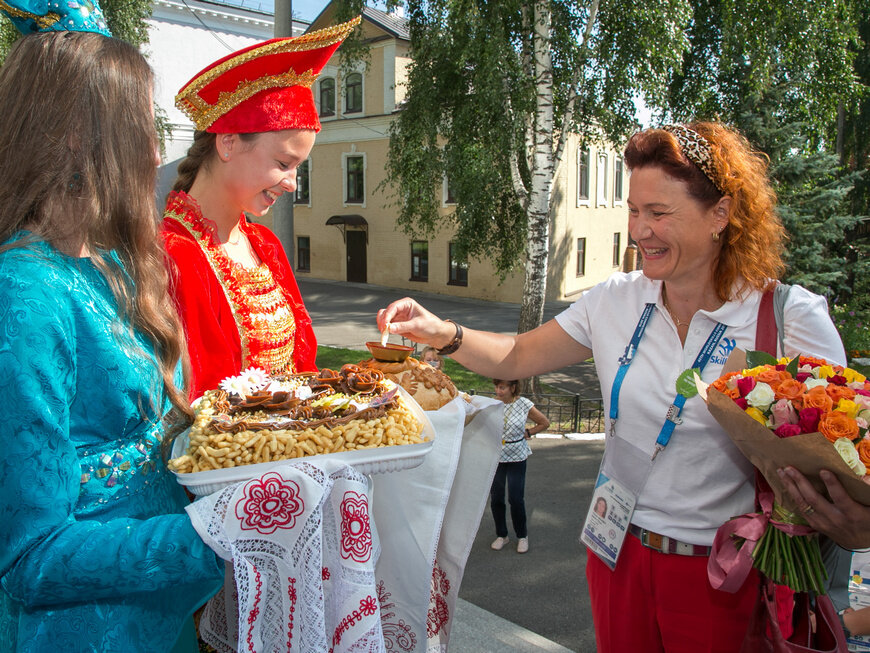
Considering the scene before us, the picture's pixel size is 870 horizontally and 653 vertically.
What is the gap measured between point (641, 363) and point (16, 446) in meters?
1.83

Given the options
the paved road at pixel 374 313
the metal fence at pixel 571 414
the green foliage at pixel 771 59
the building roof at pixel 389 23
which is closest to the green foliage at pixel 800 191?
the green foliage at pixel 771 59

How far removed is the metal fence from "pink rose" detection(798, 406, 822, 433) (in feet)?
21.7

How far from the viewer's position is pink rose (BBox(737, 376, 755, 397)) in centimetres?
186

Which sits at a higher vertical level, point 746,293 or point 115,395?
point 746,293

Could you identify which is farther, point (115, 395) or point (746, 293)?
point (746, 293)

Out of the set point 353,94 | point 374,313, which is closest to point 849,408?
point 374,313

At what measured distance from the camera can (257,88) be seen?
6.96 feet

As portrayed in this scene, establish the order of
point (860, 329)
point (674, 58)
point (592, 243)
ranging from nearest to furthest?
point (674, 58), point (860, 329), point (592, 243)

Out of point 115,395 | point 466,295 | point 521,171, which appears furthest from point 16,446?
point 466,295

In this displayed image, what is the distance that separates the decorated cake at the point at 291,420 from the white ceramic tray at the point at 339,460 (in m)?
0.02

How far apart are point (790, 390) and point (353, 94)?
23.4m

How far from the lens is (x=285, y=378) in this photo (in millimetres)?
2023

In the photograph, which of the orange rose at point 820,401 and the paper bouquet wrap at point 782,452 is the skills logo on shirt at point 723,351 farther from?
the orange rose at point 820,401

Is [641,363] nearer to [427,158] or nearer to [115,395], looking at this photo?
[115,395]
